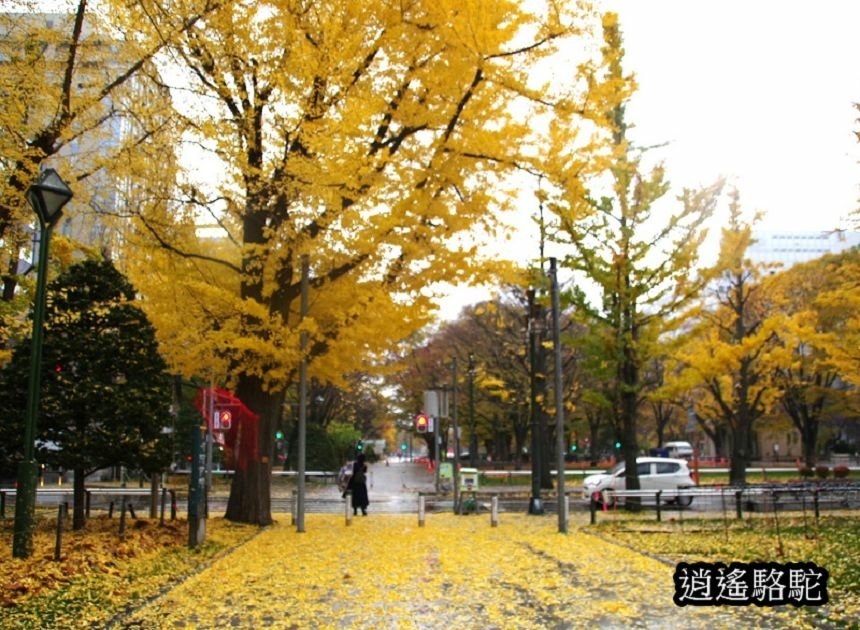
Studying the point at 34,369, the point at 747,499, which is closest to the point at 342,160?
the point at 34,369

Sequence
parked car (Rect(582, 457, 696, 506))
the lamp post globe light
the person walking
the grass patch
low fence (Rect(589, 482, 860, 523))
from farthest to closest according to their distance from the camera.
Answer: parked car (Rect(582, 457, 696, 506)), the person walking, low fence (Rect(589, 482, 860, 523)), the lamp post globe light, the grass patch

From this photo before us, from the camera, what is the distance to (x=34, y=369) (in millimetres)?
8773

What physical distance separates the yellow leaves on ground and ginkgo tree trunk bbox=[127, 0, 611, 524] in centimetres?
407

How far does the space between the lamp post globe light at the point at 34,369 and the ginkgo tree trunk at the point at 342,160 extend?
2.79 meters

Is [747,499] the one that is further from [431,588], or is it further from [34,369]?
[34,369]

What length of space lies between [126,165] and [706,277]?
15.0 m

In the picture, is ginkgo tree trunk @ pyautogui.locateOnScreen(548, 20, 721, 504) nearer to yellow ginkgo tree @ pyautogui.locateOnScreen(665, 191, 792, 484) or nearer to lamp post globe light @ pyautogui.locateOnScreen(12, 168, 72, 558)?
yellow ginkgo tree @ pyautogui.locateOnScreen(665, 191, 792, 484)

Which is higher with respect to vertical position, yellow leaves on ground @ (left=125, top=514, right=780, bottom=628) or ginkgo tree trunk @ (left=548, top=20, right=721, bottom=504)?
ginkgo tree trunk @ (left=548, top=20, right=721, bottom=504)

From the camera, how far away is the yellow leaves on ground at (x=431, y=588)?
698 cm

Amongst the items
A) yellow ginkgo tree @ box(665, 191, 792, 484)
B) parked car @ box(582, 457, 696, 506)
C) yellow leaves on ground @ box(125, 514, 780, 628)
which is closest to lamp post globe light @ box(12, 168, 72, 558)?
yellow leaves on ground @ box(125, 514, 780, 628)

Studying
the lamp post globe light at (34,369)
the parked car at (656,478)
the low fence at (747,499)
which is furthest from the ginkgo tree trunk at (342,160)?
the parked car at (656,478)

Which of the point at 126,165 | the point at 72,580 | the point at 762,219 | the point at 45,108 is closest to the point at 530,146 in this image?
the point at 126,165

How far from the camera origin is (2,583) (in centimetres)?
750

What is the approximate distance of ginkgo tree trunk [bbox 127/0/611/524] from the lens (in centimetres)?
1102
